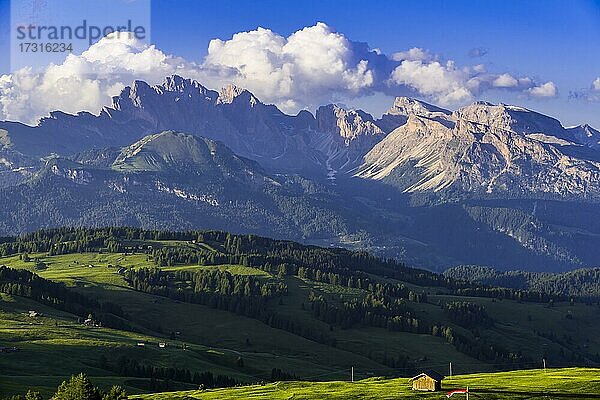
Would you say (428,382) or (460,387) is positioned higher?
(428,382)

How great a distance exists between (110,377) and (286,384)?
54.6 meters

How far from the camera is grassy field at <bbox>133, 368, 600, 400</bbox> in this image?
11550 cm

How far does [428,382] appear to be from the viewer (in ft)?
418

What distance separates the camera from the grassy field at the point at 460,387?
116 metres

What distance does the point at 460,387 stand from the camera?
5032 inches

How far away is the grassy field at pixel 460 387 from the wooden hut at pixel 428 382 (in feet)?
5.26

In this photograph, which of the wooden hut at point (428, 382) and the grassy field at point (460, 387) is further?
the wooden hut at point (428, 382)

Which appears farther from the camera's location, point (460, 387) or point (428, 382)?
point (460, 387)

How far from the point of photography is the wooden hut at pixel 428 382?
125938 millimetres

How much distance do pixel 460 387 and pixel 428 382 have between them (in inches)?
221

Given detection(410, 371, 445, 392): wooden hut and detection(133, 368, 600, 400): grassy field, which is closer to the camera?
detection(133, 368, 600, 400): grassy field

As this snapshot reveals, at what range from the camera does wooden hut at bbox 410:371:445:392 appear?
125938 mm

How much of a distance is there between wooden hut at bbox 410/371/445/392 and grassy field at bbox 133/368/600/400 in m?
1.60

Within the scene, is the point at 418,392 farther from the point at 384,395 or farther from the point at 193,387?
the point at 193,387
